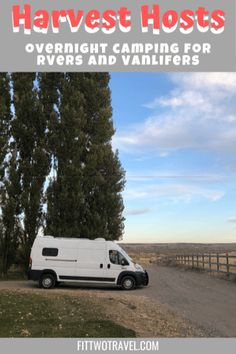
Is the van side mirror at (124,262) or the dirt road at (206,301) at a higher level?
the van side mirror at (124,262)

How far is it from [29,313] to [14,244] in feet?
49.9

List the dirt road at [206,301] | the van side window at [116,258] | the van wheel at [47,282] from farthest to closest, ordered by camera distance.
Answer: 1. the van side window at [116,258]
2. the van wheel at [47,282]
3. the dirt road at [206,301]

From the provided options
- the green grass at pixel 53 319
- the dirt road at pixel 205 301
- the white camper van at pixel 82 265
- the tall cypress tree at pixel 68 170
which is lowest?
the dirt road at pixel 205 301

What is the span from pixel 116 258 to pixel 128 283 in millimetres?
1278

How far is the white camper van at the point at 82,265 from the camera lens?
2092 centimetres

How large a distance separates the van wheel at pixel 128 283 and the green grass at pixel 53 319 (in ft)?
22.2

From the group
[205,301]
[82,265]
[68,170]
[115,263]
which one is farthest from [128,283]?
[68,170]

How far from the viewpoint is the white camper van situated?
68.6ft

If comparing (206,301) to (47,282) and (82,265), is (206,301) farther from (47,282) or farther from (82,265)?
(47,282)

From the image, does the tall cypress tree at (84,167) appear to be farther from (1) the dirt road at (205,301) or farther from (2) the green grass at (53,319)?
(2) the green grass at (53,319)

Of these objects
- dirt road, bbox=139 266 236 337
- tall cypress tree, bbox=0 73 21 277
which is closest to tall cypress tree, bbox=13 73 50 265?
tall cypress tree, bbox=0 73 21 277

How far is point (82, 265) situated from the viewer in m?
21.0

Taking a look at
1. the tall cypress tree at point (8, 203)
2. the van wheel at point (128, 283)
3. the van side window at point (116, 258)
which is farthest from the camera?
the tall cypress tree at point (8, 203)

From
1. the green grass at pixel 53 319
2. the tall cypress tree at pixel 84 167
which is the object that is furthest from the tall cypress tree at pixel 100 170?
the green grass at pixel 53 319
